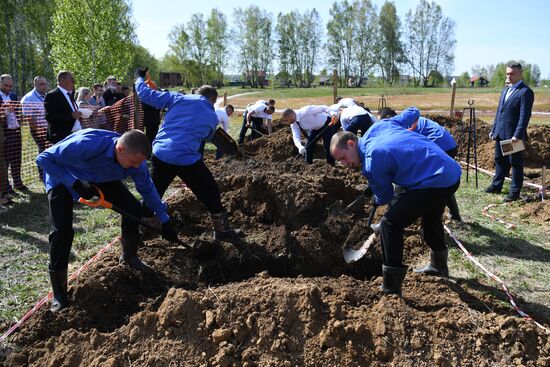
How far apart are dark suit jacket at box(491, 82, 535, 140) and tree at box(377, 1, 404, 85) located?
174ft

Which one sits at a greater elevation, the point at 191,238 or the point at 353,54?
the point at 353,54

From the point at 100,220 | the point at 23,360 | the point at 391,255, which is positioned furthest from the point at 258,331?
the point at 100,220

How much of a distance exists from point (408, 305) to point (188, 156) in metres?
2.60

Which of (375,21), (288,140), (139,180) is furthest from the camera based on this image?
(375,21)

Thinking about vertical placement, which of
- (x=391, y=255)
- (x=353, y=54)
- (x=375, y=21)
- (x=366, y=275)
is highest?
(x=375, y=21)

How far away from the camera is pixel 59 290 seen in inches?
145

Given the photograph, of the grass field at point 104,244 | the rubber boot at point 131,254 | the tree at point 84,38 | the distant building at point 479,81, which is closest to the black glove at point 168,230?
the rubber boot at point 131,254

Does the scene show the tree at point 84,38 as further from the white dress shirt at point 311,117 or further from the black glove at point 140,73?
the black glove at point 140,73

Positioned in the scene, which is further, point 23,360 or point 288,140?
point 288,140

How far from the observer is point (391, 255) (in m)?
3.62

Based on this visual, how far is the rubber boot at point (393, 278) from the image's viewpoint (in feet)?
11.9

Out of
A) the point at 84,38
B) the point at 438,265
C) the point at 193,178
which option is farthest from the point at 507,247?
the point at 84,38

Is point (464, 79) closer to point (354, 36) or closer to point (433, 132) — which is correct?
point (354, 36)

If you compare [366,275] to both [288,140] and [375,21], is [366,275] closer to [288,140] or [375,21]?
[288,140]
